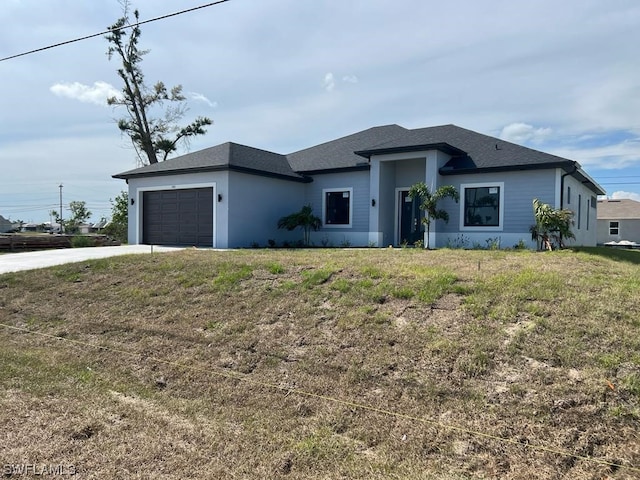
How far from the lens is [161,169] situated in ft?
60.5

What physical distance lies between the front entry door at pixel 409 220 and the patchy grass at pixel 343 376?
8993mm

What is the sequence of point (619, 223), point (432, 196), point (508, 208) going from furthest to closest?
point (619, 223)
point (508, 208)
point (432, 196)

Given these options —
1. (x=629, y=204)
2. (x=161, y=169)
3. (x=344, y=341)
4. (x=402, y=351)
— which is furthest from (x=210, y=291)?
(x=629, y=204)

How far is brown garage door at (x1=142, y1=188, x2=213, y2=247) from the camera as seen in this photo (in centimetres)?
1745

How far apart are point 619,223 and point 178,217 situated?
34803 millimetres

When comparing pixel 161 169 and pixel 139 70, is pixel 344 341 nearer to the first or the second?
pixel 161 169

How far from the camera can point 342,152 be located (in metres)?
20.1

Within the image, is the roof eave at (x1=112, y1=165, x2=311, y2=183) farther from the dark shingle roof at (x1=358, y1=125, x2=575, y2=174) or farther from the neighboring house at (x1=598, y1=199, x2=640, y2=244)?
the neighboring house at (x1=598, y1=199, x2=640, y2=244)

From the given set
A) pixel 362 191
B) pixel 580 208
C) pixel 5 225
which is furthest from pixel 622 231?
pixel 5 225

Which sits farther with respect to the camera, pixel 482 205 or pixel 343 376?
pixel 482 205

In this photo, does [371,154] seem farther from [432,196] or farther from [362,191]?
[432,196]

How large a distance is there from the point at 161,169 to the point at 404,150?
9533mm

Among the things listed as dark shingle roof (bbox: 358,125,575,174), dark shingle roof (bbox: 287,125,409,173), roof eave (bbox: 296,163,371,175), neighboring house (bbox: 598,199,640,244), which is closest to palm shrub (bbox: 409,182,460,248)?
dark shingle roof (bbox: 358,125,575,174)

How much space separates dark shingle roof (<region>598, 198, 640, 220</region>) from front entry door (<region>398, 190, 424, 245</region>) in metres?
27.7
